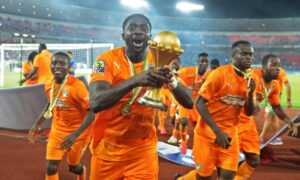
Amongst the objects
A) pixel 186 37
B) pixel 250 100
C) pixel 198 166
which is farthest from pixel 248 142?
pixel 186 37

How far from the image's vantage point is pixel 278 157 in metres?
7.94

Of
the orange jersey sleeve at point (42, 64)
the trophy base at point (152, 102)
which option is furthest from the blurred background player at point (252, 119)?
the orange jersey sleeve at point (42, 64)

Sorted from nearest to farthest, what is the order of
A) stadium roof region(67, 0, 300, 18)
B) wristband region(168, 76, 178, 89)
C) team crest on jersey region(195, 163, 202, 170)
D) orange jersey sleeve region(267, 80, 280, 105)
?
wristband region(168, 76, 178, 89)
team crest on jersey region(195, 163, 202, 170)
orange jersey sleeve region(267, 80, 280, 105)
stadium roof region(67, 0, 300, 18)

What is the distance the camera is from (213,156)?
4660 mm

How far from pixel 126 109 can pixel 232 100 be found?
206 centimetres

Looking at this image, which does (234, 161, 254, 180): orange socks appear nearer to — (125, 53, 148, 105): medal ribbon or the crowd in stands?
(125, 53, 148, 105): medal ribbon

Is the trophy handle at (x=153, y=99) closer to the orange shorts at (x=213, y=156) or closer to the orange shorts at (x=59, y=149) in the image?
the orange shorts at (x=213, y=156)

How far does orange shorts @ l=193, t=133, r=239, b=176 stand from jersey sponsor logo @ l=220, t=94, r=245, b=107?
420mm

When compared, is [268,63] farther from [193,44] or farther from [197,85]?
[193,44]

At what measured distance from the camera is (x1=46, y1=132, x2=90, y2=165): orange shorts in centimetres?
491

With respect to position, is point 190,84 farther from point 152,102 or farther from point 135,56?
point 152,102

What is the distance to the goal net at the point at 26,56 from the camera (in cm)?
1753

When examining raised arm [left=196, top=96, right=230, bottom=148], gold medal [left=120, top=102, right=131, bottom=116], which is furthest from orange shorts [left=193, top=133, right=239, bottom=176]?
gold medal [left=120, top=102, right=131, bottom=116]

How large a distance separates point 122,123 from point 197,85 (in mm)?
6053
